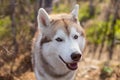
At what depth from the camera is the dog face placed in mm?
5211

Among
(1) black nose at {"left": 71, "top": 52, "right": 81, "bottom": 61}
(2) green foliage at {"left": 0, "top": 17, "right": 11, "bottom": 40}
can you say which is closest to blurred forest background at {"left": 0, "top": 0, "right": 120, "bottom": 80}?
(2) green foliage at {"left": 0, "top": 17, "right": 11, "bottom": 40}

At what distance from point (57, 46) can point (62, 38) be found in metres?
0.14

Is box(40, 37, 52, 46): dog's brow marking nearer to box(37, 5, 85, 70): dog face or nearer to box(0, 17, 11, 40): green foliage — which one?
box(37, 5, 85, 70): dog face

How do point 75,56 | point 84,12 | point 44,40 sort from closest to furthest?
1. point 75,56
2. point 44,40
3. point 84,12

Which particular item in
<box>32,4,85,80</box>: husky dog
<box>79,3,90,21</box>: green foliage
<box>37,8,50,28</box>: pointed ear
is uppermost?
<box>37,8,50,28</box>: pointed ear

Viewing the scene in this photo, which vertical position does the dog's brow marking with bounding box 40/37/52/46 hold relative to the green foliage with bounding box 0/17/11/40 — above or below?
above

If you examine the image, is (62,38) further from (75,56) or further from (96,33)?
(96,33)

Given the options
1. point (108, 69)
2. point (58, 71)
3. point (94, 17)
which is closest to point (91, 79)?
point (108, 69)

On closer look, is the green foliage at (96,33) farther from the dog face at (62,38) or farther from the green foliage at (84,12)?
A: the dog face at (62,38)

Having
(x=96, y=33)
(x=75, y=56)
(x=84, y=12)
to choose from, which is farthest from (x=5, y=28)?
(x=84, y=12)

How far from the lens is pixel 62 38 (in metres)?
5.35

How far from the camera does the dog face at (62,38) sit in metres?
5.21

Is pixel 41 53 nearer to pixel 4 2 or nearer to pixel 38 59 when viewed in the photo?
pixel 38 59

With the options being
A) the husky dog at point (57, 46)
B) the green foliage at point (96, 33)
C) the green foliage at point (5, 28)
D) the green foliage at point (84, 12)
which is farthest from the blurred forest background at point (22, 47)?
the green foliage at point (84, 12)
